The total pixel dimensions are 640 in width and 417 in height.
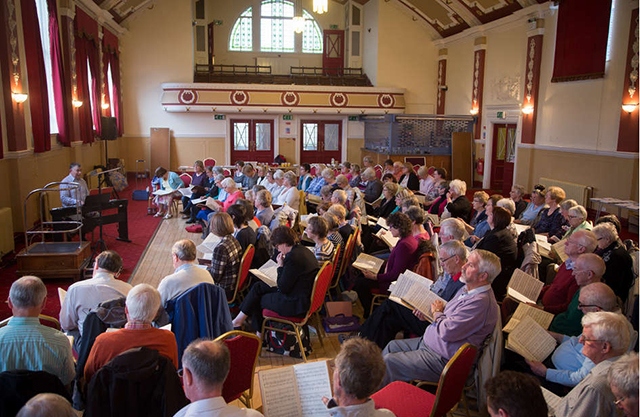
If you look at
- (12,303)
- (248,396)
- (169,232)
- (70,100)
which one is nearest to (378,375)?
(248,396)

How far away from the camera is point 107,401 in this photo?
245 centimetres

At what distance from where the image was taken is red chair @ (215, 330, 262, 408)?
2.96 metres

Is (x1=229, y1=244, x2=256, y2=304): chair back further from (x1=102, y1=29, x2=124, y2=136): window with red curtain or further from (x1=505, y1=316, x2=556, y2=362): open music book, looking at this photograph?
(x1=102, y1=29, x2=124, y2=136): window with red curtain

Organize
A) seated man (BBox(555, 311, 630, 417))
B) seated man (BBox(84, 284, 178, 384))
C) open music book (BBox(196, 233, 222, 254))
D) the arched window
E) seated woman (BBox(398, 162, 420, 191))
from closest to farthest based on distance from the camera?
1. seated man (BBox(555, 311, 630, 417))
2. seated man (BBox(84, 284, 178, 384))
3. open music book (BBox(196, 233, 222, 254))
4. seated woman (BBox(398, 162, 420, 191))
5. the arched window

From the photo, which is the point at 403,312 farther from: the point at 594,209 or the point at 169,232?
the point at 594,209

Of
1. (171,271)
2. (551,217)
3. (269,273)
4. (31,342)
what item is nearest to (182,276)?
(269,273)

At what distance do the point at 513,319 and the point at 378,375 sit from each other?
1.89m

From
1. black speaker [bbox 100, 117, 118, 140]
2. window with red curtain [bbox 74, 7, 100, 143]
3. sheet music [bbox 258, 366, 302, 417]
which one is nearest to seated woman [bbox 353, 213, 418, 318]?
sheet music [bbox 258, 366, 302, 417]

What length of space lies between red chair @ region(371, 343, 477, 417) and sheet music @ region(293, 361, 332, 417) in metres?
0.31

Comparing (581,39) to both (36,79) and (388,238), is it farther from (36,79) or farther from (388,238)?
(36,79)

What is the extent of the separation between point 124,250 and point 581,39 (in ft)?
32.4

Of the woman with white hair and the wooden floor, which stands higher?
the woman with white hair

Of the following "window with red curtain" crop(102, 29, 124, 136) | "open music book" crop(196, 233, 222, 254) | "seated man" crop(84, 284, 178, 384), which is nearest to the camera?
"seated man" crop(84, 284, 178, 384)

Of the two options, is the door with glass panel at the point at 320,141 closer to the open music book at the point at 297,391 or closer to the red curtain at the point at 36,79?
the red curtain at the point at 36,79
